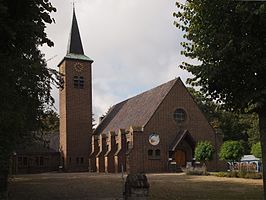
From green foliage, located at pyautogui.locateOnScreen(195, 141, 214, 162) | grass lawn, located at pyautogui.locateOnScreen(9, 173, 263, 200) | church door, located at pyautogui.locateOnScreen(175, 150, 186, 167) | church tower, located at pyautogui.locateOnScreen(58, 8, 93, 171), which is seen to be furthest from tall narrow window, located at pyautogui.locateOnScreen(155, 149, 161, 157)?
grass lawn, located at pyautogui.locateOnScreen(9, 173, 263, 200)

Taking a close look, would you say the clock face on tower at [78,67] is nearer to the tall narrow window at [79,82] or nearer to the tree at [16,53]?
the tall narrow window at [79,82]

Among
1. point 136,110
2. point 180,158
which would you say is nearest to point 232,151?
point 180,158

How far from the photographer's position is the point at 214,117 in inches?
2815

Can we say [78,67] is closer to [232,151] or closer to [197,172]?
[197,172]

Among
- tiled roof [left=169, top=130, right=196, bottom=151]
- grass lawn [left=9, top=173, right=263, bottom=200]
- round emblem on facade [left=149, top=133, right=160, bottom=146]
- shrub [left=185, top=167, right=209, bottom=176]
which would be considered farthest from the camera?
tiled roof [left=169, top=130, right=196, bottom=151]

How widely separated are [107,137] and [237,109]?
4276cm

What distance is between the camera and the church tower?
5856 centimetres

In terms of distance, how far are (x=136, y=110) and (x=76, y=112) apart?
31.2ft

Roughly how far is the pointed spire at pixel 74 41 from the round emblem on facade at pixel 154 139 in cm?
2096

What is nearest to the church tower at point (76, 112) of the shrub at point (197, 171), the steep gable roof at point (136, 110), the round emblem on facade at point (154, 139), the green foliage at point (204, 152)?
the steep gable roof at point (136, 110)

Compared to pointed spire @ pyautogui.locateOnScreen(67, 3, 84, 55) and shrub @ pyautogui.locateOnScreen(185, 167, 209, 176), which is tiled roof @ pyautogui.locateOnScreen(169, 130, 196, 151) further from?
pointed spire @ pyautogui.locateOnScreen(67, 3, 84, 55)

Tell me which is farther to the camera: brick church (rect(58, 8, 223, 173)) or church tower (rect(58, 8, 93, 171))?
church tower (rect(58, 8, 93, 171))

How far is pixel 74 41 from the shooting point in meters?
63.6

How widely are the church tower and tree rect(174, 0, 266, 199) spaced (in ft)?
151
